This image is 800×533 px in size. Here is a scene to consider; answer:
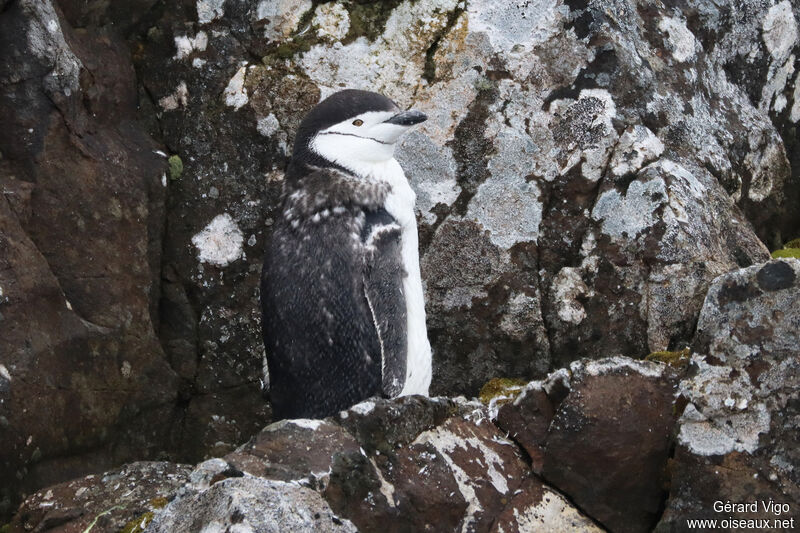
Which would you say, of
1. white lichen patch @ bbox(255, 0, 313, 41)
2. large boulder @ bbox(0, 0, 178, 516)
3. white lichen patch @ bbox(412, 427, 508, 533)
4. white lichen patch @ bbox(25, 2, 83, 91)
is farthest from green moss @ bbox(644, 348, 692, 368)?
white lichen patch @ bbox(25, 2, 83, 91)

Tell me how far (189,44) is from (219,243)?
1.08 metres

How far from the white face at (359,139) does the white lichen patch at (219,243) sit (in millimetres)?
788

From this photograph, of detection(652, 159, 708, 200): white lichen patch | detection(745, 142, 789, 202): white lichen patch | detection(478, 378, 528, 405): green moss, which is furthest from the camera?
detection(745, 142, 789, 202): white lichen patch

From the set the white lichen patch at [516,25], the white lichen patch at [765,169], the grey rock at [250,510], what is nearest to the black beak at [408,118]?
the white lichen patch at [516,25]

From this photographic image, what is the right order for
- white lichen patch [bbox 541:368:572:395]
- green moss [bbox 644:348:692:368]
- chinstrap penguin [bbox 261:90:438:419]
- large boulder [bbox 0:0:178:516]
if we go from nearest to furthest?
white lichen patch [bbox 541:368:572:395] → green moss [bbox 644:348:692:368] → large boulder [bbox 0:0:178:516] → chinstrap penguin [bbox 261:90:438:419]

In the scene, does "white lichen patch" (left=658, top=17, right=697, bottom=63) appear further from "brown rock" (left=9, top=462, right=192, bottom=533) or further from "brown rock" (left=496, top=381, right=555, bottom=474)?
"brown rock" (left=9, top=462, right=192, bottom=533)

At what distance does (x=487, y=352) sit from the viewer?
462 centimetres

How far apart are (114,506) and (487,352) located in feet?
6.52

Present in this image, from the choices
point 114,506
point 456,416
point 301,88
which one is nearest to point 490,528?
point 456,416

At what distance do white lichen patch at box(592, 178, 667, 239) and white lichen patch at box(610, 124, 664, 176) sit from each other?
94 millimetres

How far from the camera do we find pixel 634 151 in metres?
4.56

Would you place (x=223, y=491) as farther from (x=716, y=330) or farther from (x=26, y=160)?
(x=26, y=160)

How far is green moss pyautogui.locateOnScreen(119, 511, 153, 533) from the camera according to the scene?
3.06 meters

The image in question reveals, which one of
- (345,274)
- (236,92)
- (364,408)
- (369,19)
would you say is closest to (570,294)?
(345,274)
